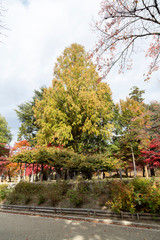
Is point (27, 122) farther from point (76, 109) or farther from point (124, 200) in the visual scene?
point (124, 200)

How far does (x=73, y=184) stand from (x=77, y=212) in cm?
254

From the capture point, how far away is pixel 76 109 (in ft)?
45.7

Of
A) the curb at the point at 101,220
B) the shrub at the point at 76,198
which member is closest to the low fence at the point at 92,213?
the curb at the point at 101,220

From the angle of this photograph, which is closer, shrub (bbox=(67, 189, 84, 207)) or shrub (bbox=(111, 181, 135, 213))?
shrub (bbox=(111, 181, 135, 213))

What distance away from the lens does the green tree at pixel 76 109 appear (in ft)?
45.8

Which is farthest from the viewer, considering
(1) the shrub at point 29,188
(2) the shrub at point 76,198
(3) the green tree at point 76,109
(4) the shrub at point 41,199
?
(3) the green tree at point 76,109

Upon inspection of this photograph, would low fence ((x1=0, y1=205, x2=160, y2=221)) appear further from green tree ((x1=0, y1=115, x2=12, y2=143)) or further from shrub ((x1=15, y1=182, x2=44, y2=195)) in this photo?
green tree ((x1=0, y1=115, x2=12, y2=143))

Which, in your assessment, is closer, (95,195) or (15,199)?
(95,195)

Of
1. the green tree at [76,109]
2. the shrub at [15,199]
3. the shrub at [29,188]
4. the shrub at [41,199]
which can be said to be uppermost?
Answer: the green tree at [76,109]

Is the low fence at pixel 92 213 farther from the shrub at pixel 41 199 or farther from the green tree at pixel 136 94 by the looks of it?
the green tree at pixel 136 94

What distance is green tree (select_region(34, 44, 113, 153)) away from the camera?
14.0 m

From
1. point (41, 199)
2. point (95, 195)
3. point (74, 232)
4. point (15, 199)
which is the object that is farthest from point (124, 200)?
point (15, 199)

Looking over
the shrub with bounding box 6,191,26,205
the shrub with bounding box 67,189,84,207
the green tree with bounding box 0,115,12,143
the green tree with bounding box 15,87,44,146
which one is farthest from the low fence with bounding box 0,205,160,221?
the green tree with bounding box 0,115,12,143

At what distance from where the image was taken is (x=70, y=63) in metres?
17.5
